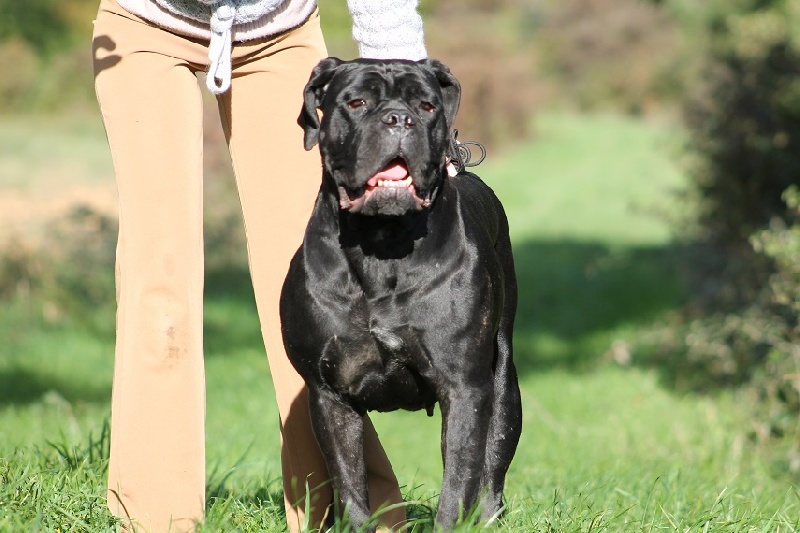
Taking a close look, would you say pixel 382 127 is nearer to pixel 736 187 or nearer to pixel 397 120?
pixel 397 120

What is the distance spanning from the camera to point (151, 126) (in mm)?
3916

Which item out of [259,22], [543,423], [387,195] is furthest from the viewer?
[543,423]

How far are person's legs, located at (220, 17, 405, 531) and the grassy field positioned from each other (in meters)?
0.23

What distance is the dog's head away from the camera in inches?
144

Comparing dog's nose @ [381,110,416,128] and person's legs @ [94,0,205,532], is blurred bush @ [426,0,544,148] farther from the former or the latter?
dog's nose @ [381,110,416,128]

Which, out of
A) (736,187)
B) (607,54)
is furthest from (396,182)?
(607,54)

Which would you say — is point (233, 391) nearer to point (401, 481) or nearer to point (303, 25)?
point (401, 481)

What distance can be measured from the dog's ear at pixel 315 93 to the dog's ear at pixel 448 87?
314 millimetres

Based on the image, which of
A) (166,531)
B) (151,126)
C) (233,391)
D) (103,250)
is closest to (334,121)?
(151,126)

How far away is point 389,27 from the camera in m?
4.11

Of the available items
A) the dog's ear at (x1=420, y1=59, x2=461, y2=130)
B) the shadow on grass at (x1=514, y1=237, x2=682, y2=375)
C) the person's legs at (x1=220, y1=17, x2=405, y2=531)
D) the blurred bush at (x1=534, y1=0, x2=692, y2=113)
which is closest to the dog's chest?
the person's legs at (x1=220, y1=17, x2=405, y2=531)

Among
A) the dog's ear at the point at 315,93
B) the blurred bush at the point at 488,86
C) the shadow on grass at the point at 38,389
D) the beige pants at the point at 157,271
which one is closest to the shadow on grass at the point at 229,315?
the shadow on grass at the point at 38,389

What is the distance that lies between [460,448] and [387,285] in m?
0.55

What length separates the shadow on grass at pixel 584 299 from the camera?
37.9 feet
